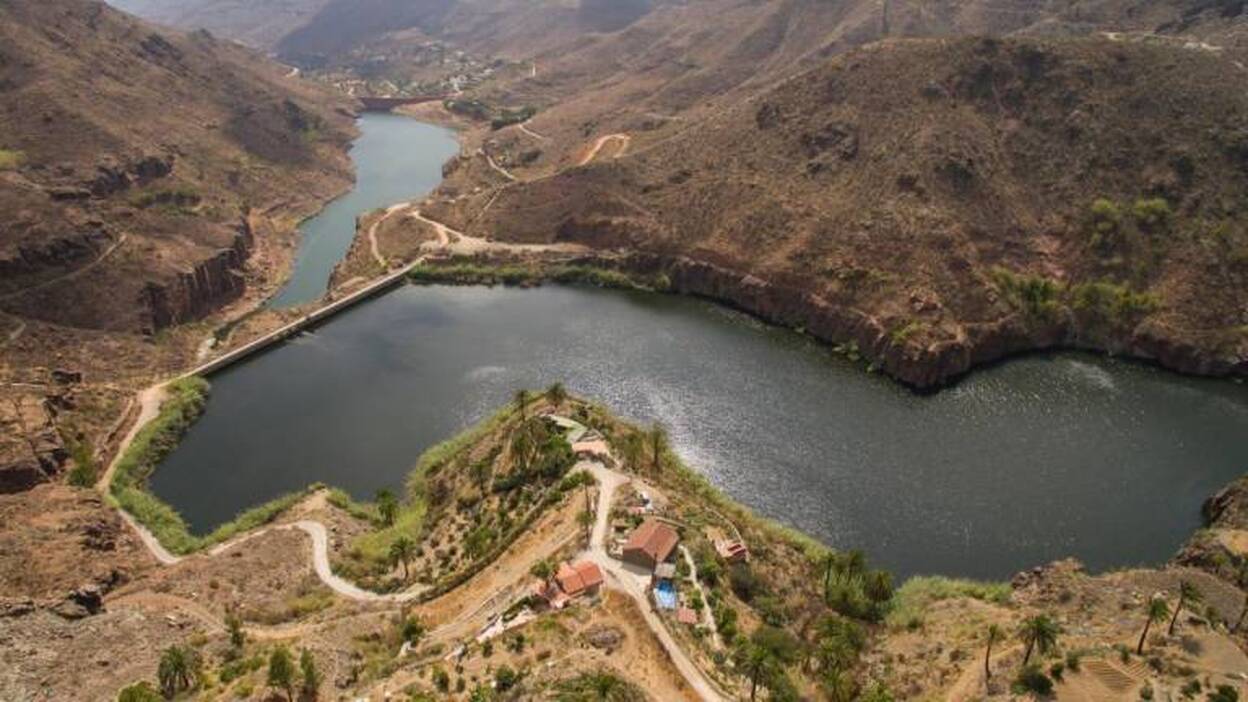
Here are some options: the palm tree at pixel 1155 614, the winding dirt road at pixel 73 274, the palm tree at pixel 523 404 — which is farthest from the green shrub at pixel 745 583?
the winding dirt road at pixel 73 274

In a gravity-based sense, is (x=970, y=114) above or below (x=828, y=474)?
above

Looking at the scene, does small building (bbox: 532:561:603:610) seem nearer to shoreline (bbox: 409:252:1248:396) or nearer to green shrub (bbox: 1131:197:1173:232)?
shoreline (bbox: 409:252:1248:396)

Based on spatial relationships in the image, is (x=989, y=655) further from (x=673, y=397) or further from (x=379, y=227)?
(x=379, y=227)

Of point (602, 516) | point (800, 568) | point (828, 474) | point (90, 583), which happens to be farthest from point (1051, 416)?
point (90, 583)

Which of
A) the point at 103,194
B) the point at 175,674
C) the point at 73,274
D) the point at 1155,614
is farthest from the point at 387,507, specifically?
the point at 103,194

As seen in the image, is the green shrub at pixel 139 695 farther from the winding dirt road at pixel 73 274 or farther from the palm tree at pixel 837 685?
the winding dirt road at pixel 73 274

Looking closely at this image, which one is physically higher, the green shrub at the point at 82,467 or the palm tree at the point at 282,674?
the palm tree at the point at 282,674

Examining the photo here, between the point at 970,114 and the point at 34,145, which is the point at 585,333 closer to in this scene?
the point at 970,114
